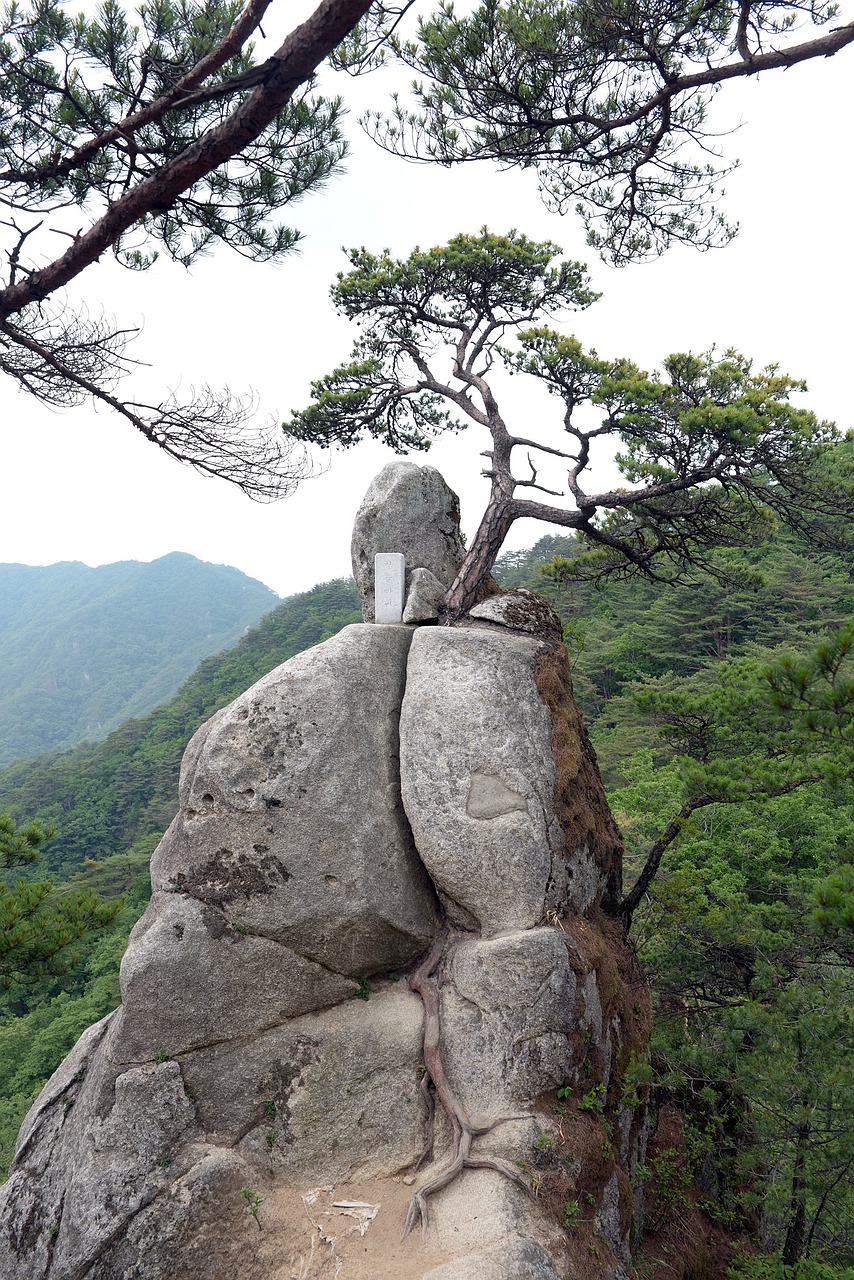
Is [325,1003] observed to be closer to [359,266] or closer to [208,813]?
[208,813]

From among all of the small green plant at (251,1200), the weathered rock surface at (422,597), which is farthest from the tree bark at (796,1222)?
the weathered rock surface at (422,597)

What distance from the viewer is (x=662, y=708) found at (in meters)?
8.59

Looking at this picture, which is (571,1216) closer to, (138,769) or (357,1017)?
(357,1017)

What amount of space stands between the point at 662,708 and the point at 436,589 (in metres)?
2.80

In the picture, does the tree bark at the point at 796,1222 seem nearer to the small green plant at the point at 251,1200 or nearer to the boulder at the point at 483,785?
the boulder at the point at 483,785

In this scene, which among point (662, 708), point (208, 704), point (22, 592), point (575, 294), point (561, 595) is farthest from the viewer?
point (22, 592)

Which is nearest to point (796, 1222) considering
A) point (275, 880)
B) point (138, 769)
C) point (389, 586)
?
point (275, 880)

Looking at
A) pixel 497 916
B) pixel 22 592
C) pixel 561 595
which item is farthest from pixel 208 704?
pixel 22 592

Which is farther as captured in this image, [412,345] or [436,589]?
[412,345]

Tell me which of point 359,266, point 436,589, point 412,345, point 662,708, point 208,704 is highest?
point 359,266

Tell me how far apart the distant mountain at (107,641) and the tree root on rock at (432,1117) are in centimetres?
9962

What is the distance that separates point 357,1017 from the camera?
6.61 metres

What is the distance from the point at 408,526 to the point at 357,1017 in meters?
4.95

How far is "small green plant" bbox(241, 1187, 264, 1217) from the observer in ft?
19.1
